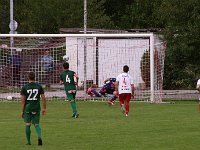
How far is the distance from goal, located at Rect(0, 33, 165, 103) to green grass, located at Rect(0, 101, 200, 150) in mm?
4466

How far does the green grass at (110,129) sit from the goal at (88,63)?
176 inches

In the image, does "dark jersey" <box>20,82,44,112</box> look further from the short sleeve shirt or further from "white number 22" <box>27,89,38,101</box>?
the short sleeve shirt

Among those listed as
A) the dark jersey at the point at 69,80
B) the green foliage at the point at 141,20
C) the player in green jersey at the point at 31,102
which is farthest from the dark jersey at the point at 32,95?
the green foliage at the point at 141,20

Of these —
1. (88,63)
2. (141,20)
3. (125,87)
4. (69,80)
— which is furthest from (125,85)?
(141,20)

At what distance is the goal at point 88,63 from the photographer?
38.8 meters

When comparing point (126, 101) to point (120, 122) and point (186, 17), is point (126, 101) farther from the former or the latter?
point (186, 17)

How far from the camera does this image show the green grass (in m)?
19.8

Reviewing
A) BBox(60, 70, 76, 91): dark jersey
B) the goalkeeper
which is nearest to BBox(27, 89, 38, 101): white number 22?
BBox(60, 70, 76, 91): dark jersey

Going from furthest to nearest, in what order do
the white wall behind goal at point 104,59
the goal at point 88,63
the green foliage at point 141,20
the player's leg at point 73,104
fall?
the green foliage at point 141,20, the white wall behind goal at point 104,59, the goal at point 88,63, the player's leg at point 73,104

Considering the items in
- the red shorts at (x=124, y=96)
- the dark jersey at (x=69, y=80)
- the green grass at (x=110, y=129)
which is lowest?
the green grass at (x=110, y=129)

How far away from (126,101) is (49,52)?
10.8 metres

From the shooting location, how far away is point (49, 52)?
39.7 meters

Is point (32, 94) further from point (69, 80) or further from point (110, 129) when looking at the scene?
point (69, 80)

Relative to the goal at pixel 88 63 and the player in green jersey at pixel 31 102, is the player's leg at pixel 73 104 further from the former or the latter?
the goal at pixel 88 63
